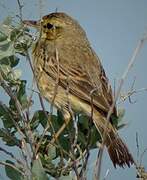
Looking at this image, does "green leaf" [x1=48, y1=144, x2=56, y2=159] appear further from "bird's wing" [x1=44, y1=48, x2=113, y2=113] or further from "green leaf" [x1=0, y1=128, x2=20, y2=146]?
"bird's wing" [x1=44, y1=48, x2=113, y2=113]

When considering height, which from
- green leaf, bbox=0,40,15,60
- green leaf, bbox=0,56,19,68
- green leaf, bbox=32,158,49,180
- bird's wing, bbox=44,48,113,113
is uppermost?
green leaf, bbox=0,40,15,60

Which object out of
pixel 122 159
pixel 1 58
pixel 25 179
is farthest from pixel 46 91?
pixel 25 179

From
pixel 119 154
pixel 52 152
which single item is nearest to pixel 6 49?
pixel 52 152

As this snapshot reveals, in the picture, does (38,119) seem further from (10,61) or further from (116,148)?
(116,148)

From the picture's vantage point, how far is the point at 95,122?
385 centimetres

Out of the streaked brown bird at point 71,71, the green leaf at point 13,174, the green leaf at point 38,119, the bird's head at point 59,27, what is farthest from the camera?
the bird's head at point 59,27

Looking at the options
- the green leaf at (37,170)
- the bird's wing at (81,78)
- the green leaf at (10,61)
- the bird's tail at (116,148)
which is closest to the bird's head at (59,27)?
the bird's wing at (81,78)

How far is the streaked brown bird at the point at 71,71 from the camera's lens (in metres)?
4.07

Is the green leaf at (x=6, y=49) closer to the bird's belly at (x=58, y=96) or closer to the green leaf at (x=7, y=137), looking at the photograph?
the green leaf at (x=7, y=137)

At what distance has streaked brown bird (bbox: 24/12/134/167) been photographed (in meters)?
4.07

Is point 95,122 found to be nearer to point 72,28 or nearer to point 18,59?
point 18,59

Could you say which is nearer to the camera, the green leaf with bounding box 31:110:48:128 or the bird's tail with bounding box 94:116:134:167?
the green leaf with bounding box 31:110:48:128

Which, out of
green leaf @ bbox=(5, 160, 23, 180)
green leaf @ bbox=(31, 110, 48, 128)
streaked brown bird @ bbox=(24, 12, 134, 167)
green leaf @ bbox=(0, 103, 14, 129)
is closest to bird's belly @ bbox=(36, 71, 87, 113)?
streaked brown bird @ bbox=(24, 12, 134, 167)

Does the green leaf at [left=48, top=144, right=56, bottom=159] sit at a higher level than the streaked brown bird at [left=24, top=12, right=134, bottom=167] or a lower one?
higher
